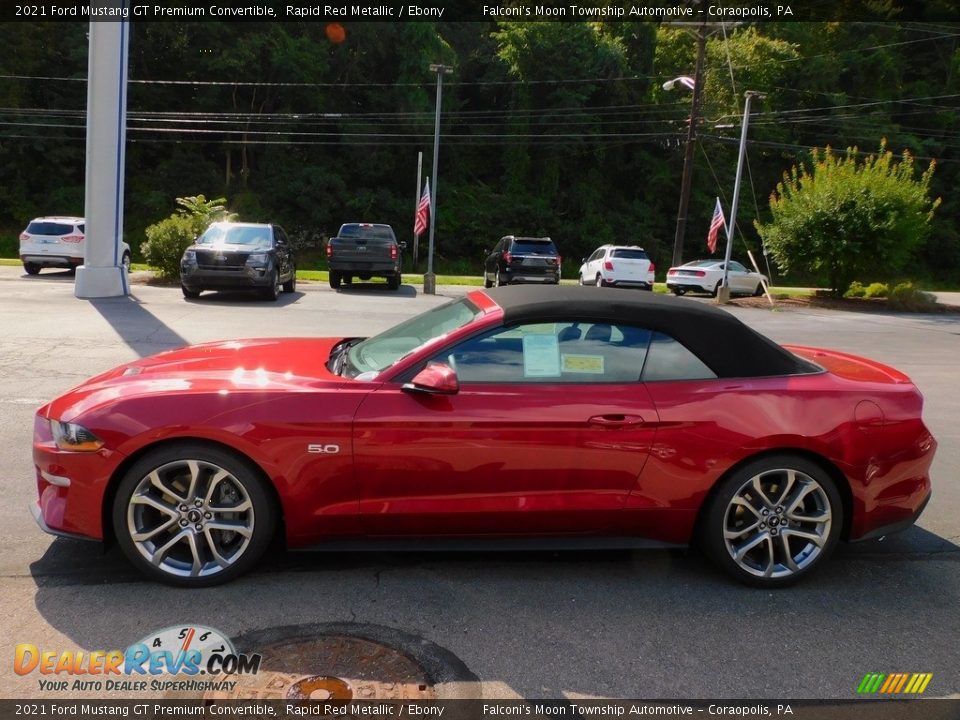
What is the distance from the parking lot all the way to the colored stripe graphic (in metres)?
0.03

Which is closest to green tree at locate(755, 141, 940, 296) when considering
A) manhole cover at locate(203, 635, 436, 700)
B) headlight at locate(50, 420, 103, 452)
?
manhole cover at locate(203, 635, 436, 700)

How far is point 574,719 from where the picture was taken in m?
2.87

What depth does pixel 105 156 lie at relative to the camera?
1581cm

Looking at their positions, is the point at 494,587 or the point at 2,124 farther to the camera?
the point at 2,124

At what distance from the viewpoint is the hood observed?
3784mm

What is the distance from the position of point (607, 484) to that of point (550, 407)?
463 millimetres

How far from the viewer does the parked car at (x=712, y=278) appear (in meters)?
27.7

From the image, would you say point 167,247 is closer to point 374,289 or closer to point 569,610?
point 374,289

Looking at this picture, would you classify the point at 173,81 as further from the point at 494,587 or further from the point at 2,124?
the point at 494,587


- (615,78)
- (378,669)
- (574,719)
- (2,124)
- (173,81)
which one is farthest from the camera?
(615,78)

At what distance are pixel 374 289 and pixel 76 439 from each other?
18968 mm

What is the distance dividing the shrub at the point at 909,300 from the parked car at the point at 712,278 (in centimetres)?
408

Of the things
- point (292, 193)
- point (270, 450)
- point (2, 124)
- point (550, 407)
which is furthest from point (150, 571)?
point (2, 124)

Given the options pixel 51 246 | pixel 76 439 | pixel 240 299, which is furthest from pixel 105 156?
pixel 76 439
